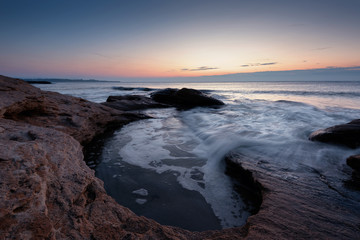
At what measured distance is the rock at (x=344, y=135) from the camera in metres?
4.05

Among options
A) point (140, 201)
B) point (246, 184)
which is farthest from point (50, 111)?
point (246, 184)

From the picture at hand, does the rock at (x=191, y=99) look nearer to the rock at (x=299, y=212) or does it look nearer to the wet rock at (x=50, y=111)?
the wet rock at (x=50, y=111)

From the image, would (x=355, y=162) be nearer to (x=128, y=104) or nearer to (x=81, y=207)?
(x=81, y=207)

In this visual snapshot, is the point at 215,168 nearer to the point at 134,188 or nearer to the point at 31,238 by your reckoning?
the point at 134,188

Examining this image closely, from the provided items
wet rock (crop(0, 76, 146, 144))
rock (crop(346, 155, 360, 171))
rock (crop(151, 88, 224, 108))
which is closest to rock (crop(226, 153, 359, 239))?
rock (crop(346, 155, 360, 171))

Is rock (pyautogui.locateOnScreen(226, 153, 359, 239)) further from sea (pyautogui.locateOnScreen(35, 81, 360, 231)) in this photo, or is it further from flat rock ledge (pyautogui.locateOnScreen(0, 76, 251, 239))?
flat rock ledge (pyautogui.locateOnScreen(0, 76, 251, 239))

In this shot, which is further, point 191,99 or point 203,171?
point 191,99

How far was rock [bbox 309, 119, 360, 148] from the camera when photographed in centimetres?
405

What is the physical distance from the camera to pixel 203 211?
233 centimetres

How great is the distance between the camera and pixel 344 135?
4.20 m

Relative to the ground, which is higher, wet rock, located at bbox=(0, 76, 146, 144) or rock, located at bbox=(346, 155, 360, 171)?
wet rock, located at bbox=(0, 76, 146, 144)

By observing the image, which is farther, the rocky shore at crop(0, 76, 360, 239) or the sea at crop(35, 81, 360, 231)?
the sea at crop(35, 81, 360, 231)

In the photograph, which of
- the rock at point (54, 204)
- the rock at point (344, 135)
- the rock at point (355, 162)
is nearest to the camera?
the rock at point (54, 204)

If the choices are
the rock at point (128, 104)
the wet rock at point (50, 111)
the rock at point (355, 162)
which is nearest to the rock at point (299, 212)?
the rock at point (355, 162)
